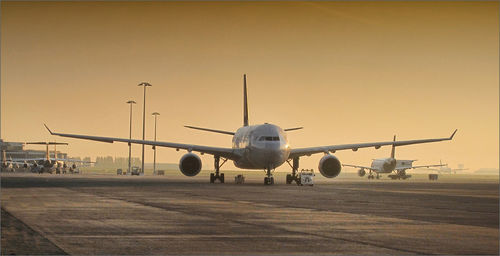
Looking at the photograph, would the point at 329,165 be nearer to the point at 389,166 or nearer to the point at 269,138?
the point at 269,138

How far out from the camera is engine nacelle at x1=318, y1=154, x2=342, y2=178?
46.1 meters

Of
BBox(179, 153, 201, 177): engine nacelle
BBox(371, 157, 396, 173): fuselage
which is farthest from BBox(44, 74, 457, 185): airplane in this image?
BBox(371, 157, 396, 173): fuselage

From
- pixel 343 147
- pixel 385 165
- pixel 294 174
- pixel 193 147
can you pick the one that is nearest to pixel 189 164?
pixel 193 147

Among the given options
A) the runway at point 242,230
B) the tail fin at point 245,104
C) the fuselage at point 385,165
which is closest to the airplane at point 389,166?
the fuselage at point 385,165

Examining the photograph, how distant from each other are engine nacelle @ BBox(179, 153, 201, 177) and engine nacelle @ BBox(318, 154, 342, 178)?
27.2 feet

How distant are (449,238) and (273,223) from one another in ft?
13.7

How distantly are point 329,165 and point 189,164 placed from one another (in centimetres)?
949

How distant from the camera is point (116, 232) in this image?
1277 cm

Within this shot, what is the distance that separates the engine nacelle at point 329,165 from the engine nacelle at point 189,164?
8297 mm

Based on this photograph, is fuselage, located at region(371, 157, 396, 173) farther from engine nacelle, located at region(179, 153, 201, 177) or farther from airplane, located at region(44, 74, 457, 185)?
engine nacelle, located at region(179, 153, 201, 177)

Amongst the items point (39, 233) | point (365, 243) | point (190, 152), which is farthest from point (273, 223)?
point (190, 152)

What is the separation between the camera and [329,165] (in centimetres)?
4638

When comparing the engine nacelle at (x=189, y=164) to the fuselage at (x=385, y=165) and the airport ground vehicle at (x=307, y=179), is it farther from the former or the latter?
the fuselage at (x=385, y=165)

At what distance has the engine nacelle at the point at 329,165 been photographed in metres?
46.1
